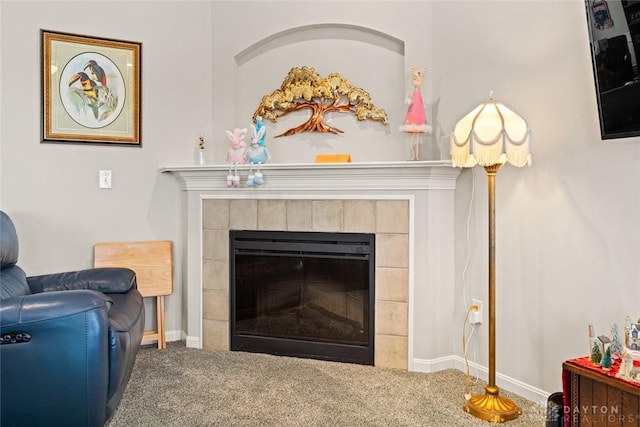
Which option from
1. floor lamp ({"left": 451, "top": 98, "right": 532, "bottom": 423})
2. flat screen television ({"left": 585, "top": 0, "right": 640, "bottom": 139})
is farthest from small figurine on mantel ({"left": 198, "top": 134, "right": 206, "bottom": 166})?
flat screen television ({"left": 585, "top": 0, "right": 640, "bottom": 139})

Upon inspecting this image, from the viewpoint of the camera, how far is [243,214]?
3.29 m

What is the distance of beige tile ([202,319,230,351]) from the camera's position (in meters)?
3.33

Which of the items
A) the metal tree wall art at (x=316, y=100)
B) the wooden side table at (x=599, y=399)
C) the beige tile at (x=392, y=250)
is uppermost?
the metal tree wall art at (x=316, y=100)

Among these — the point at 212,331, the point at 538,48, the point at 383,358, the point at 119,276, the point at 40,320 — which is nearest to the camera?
the point at 40,320

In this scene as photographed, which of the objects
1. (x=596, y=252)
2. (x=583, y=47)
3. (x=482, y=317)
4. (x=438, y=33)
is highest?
(x=438, y=33)

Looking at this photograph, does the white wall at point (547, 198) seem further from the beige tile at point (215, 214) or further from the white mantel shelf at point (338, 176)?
the beige tile at point (215, 214)

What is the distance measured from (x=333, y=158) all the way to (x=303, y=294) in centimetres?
91

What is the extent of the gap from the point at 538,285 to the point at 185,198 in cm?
230

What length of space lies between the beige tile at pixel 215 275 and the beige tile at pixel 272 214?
382 millimetres

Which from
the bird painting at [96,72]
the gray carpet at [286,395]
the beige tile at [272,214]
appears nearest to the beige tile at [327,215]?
the beige tile at [272,214]

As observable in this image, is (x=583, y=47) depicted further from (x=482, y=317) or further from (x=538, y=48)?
(x=482, y=317)

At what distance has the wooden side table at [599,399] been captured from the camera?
1.65m

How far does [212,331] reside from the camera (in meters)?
3.37

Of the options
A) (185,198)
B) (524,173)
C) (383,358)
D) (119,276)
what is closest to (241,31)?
(185,198)
